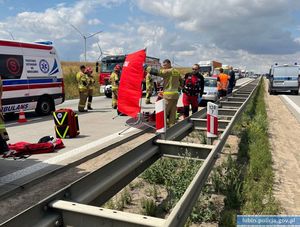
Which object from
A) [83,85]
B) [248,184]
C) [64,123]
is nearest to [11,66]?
[83,85]

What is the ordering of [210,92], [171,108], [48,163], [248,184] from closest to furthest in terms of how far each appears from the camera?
[248,184]
[48,163]
[171,108]
[210,92]

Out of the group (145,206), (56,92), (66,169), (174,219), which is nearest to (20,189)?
(66,169)

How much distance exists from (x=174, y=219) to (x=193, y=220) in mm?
1929

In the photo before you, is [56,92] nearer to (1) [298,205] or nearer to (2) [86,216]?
(1) [298,205]

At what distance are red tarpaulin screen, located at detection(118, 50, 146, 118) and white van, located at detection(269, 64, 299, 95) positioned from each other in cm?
2305

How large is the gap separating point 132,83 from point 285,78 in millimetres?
23491

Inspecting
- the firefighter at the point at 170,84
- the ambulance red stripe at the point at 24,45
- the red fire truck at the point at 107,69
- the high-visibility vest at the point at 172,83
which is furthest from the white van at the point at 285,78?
the high-visibility vest at the point at 172,83

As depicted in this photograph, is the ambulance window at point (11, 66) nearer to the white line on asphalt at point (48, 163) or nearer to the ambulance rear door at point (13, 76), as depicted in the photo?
the ambulance rear door at point (13, 76)

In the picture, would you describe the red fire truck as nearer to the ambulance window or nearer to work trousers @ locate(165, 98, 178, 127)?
the ambulance window

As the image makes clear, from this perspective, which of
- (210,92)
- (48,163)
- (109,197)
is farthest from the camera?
(210,92)

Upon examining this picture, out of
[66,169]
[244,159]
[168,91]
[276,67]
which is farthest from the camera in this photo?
[276,67]

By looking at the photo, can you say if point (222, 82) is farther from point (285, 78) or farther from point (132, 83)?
point (285, 78)

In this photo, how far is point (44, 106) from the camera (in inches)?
536

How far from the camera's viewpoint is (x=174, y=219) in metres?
2.44
